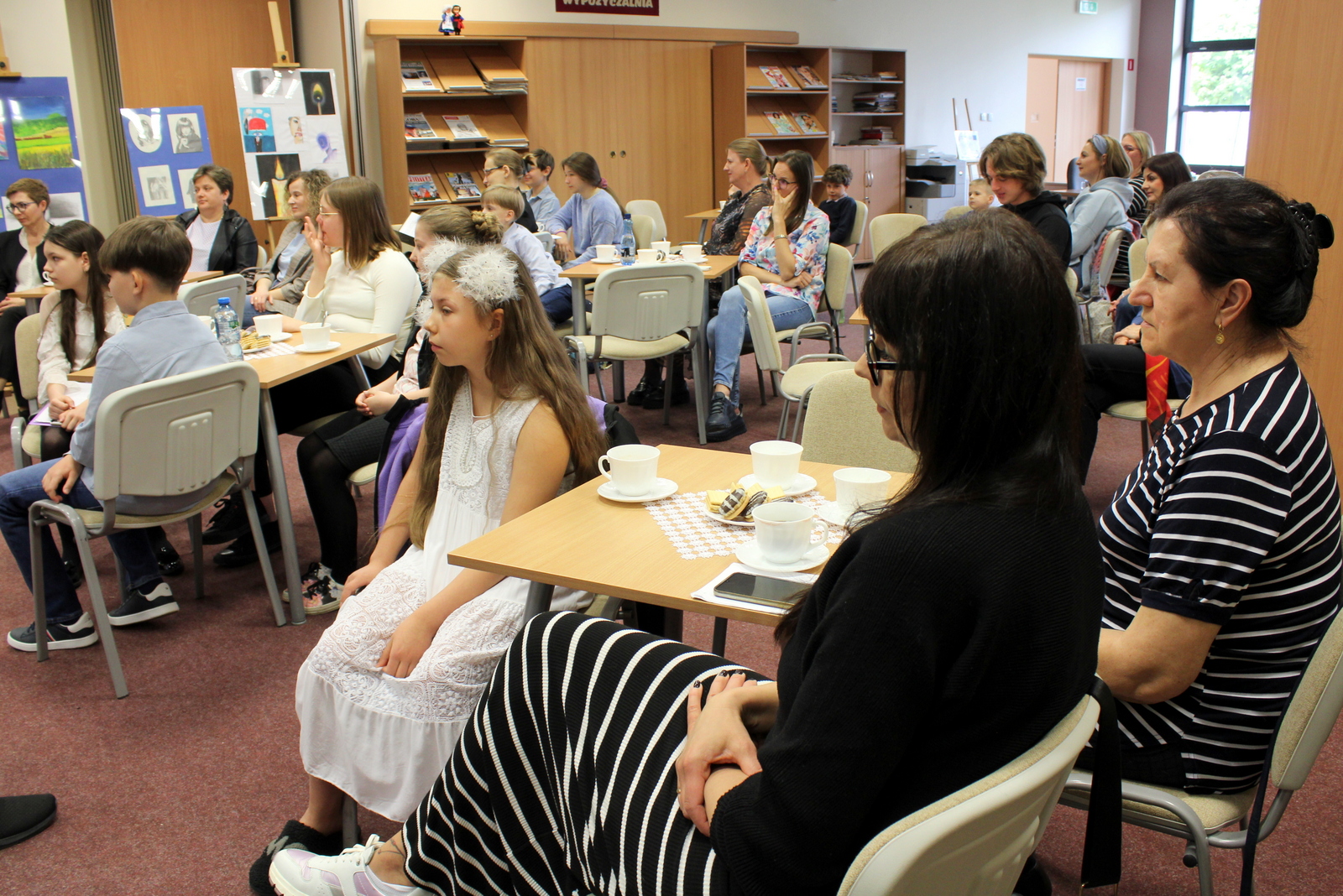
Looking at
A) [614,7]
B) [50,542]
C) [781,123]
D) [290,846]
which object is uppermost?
[614,7]

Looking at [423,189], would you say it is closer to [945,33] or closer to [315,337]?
[315,337]

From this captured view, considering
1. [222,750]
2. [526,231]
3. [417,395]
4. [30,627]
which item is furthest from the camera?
[526,231]

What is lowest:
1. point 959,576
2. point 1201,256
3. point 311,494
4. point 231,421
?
point 311,494

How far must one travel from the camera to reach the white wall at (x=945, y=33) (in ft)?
30.7

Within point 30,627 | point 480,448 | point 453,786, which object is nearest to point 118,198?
point 30,627

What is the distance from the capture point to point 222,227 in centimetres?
561

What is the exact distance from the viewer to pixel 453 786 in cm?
143

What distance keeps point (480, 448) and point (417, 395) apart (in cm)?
74

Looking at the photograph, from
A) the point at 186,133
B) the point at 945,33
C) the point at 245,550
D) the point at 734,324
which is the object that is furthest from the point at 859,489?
the point at 945,33

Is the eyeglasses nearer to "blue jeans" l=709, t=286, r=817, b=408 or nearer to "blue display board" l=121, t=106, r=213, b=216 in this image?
"blue jeans" l=709, t=286, r=817, b=408

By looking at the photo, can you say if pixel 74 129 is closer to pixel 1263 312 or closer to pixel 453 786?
pixel 453 786

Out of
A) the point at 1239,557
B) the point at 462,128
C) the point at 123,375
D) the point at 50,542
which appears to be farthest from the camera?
the point at 462,128

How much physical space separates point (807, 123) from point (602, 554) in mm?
9128

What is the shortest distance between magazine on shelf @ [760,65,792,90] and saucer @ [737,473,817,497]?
8425 mm
